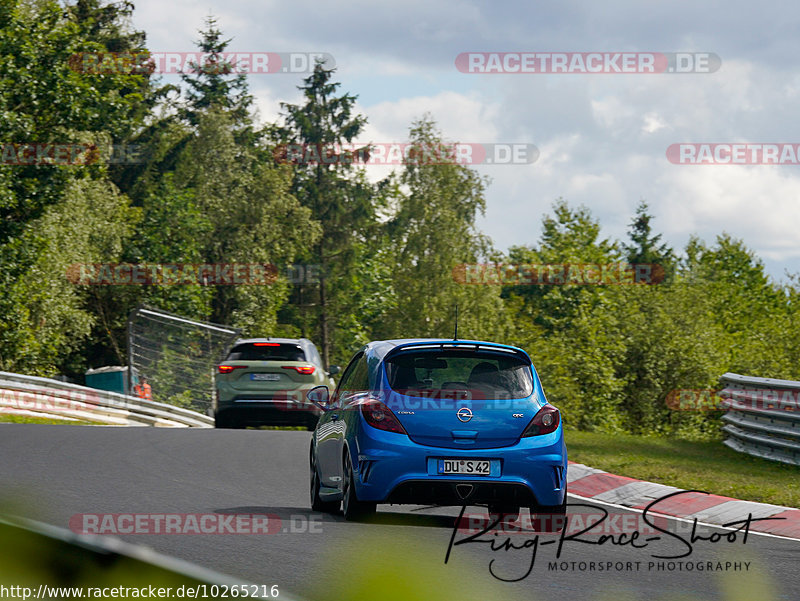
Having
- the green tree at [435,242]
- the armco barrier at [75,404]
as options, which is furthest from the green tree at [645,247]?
the armco barrier at [75,404]

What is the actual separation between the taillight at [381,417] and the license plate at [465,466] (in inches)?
15.7

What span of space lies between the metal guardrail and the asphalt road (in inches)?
218

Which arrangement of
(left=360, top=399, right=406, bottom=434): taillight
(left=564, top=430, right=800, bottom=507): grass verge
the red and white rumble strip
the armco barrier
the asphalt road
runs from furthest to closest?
the armco barrier < (left=564, top=430, right=800, bottom=507): grass verge < the red and white rumble strip < (left=360, top=399, right=406, bottom=434): taillight < the asphalt road

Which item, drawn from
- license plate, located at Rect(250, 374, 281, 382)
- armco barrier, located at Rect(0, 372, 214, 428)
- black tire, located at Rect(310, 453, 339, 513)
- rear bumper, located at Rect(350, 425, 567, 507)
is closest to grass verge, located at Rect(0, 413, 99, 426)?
armco barrier, located at Rect(0, 372, 214, 428)

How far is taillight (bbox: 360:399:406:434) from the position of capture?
899 cm

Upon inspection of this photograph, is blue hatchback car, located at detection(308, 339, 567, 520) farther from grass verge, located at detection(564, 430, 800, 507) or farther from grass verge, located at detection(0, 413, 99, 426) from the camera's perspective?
grass verge, located at detection(0, 413, 99, 426)

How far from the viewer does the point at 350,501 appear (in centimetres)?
924

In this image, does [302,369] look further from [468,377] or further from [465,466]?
[465,466]

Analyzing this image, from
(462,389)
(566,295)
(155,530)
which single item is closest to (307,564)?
(155,530)

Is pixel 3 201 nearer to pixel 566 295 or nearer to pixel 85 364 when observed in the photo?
pixel 85 364

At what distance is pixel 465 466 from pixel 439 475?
0.68ft

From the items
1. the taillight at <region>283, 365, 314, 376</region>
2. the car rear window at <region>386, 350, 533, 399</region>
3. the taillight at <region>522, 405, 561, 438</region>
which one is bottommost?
the taillight at <region>283, 365, 314, 376</region>

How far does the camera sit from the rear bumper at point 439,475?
8875mm

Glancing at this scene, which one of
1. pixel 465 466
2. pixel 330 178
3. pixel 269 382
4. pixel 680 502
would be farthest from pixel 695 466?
pixel 330 178
